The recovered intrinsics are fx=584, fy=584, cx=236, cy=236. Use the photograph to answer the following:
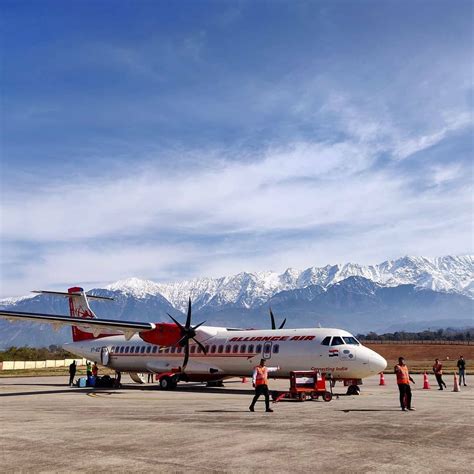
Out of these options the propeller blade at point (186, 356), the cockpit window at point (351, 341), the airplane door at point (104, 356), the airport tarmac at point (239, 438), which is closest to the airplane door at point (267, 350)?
the cockpit window at point (351, 341)

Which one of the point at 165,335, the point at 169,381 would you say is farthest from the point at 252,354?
the point at 169,381

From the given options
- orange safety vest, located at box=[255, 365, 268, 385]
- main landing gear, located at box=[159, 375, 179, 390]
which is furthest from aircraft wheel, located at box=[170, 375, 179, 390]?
orange safety vest, located at box=[255, 365, 268, 385]

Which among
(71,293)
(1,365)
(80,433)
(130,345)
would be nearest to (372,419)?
(80,433)

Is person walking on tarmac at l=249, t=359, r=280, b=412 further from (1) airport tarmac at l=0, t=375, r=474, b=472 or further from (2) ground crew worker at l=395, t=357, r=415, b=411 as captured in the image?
(2) ground crew worker at l=395, t=357, r=415, b=411

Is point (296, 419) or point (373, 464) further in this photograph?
point (296, 419)

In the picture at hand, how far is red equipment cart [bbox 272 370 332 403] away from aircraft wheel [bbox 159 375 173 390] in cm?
971

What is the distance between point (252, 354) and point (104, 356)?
12.3 meters

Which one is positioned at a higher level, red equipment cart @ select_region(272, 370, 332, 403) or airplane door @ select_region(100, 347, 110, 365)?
airplane door @ select_region(100, 347, 110, 365)

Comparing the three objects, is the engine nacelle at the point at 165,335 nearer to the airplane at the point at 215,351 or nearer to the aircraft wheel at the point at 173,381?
the airplane at the point at 215,351

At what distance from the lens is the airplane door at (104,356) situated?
38.1 metres

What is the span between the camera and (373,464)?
34.0 ft

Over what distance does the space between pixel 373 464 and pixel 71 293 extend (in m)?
33.3

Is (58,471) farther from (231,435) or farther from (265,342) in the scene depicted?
(265,342)

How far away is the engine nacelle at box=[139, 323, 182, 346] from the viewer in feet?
105
